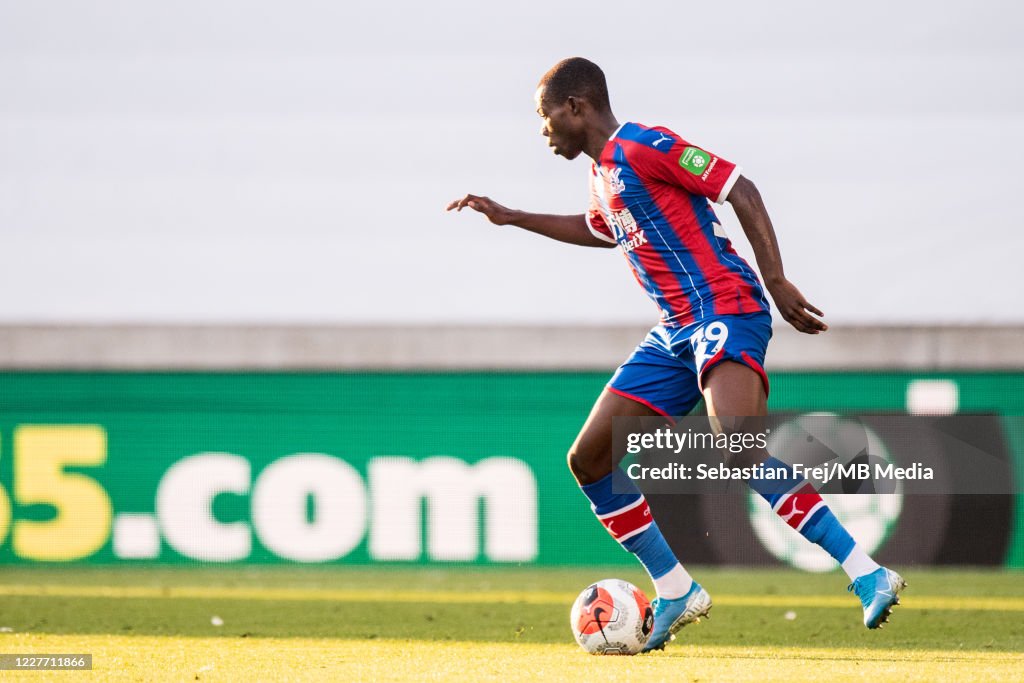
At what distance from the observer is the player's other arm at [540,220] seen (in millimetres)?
6203

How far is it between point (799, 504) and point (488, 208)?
1789 mm

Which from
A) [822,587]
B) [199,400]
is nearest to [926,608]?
[822,587]

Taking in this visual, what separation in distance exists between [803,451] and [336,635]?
6149 millimetres

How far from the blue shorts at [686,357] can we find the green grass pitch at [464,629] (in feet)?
3.27

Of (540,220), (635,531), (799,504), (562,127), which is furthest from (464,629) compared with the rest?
(562,127)

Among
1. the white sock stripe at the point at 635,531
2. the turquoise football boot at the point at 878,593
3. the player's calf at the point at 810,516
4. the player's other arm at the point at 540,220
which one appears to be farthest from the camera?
the player's other arm at the point at 540,220

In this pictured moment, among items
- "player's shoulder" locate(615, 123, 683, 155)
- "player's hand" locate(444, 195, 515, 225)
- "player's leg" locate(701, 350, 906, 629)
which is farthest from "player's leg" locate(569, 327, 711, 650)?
"player's hand" locate(444, 195, 515, 225)

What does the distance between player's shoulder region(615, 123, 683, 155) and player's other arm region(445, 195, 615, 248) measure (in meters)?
0.65

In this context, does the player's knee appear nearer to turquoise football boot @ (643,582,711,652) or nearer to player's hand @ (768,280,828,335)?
turquoise football boot @ (643,582,711,652)

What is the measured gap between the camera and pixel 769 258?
523 cm

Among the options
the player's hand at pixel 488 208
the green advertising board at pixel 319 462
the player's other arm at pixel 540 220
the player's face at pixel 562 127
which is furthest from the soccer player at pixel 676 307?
the green advertising board at pixel 319 462

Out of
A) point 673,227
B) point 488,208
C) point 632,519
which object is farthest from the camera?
Result: point 488,208

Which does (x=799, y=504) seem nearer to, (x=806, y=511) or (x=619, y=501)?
(x=806, y=511)

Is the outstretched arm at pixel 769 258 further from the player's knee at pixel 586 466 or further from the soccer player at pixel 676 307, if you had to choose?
the player's knee at pixel 586 466
